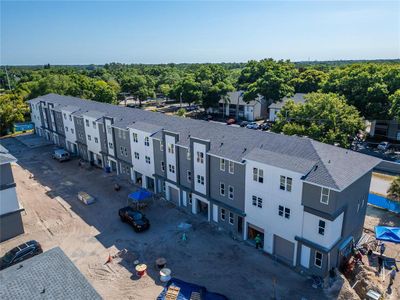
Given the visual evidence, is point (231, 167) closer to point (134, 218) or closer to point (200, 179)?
point (200, 179)

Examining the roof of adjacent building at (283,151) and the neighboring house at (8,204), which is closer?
the roof of adjacent building at (283,151)

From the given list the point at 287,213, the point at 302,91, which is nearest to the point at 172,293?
the point at 287,213

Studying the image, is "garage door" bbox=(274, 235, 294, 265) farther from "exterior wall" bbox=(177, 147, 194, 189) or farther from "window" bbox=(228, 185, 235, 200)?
"exterior wall" bbox=(177, 147, 194, 189)

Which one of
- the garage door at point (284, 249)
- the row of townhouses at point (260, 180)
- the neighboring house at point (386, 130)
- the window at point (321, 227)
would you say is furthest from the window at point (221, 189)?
the neighboring house at point (386, 130)

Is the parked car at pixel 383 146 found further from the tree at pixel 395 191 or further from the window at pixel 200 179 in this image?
the window at pixel 200 179

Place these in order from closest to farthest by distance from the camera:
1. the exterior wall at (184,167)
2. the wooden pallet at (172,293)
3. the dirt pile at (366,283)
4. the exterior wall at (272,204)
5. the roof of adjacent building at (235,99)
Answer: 1. the wooden pallet at (172,293)
2. the dirt pile at (366,283)
3. the exterior wall at (272,204)
4. the exterior wall at (184,167)
5. the roof of adjacent building at (235,99)

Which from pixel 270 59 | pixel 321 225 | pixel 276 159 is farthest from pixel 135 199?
pixel 270 59

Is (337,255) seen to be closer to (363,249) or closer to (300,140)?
(363,249)
